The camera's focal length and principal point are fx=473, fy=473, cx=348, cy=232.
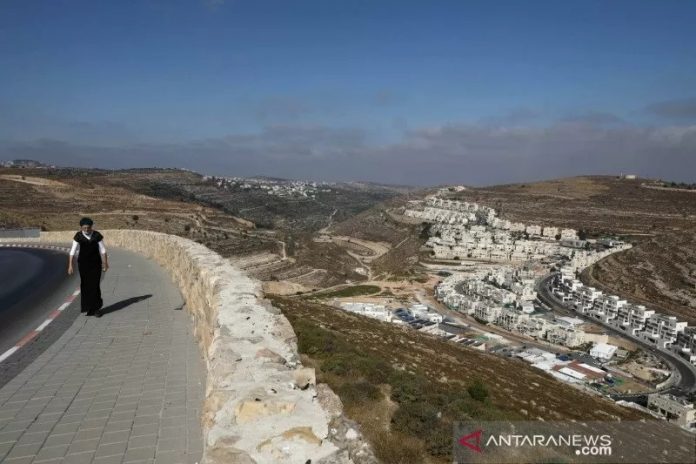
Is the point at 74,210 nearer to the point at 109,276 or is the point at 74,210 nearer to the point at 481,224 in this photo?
the point at 109,276

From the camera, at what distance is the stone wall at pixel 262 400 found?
271 centimetres

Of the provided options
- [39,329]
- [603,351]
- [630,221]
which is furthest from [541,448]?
[630,221]

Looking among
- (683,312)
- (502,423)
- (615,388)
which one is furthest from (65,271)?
(683,312)

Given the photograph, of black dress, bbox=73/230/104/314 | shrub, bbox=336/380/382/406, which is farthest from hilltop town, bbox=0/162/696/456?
black dress, bbox=73/230/104/314

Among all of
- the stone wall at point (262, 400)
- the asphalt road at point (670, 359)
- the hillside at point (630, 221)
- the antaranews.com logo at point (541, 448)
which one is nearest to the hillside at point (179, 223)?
the asphalt road at point (670, 359)

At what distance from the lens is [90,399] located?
16.0 feet

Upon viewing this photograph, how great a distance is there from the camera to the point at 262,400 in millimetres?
3152

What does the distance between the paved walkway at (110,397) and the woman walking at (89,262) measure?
275 millimetres

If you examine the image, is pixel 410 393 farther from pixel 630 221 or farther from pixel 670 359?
pixel 630 221

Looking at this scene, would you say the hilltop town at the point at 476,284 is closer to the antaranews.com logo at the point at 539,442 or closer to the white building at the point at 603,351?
→ the white building at the point at 603,351

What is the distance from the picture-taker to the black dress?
7805mm

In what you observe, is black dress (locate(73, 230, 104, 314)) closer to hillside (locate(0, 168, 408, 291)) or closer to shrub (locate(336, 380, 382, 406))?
shrub (locate(336, 380, 382, 406))

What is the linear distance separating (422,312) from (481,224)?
67.5 m

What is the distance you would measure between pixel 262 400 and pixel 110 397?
2.70 m
